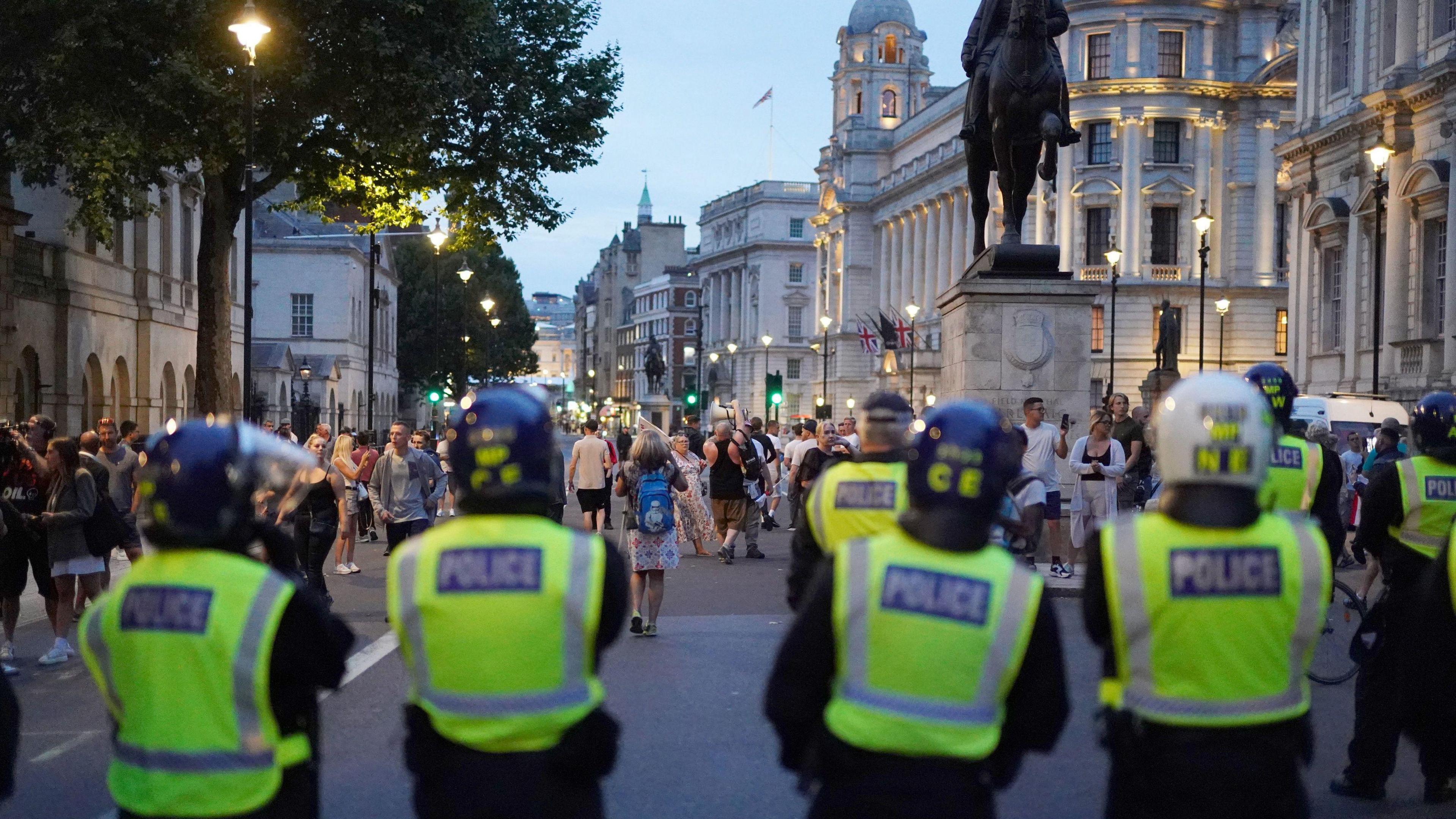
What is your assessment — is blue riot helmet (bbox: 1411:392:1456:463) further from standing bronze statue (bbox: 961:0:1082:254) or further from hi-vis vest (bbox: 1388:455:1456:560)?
standing bronze statue (bbox: 961:0:1082:254)

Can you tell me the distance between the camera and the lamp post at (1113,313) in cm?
4559

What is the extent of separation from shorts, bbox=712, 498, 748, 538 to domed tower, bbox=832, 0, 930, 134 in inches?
3612

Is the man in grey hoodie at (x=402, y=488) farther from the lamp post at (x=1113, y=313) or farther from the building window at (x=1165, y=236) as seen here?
the building window at (x=1165, y=236)

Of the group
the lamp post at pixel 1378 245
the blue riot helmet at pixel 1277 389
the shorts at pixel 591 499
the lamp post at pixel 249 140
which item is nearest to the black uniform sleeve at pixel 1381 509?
the blue riot helmet at pixel 1277 389

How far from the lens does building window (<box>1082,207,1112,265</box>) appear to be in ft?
231

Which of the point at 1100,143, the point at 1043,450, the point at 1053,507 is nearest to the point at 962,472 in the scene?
the point at 1043,450

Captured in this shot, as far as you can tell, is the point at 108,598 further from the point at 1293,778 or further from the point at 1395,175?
the point at 1395,175

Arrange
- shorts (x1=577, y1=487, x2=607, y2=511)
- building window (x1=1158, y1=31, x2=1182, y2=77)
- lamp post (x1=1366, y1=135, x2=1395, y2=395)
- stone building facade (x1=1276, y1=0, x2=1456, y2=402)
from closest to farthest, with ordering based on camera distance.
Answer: shorts (x1=577, y1=487, x2=607, y2=511)
lamp post (x1=1366, y1=135, x2=1395, y2=395)
stone building facade (x1=1276, y1=0, x2=1456, y2=402)
building window (x1=1158, y1=31, x2=1182, y2=77)

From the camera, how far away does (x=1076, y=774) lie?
7852 millimetres

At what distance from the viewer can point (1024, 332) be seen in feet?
52.7

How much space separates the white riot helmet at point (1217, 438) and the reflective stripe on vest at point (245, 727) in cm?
218

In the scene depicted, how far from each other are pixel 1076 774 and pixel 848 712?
4524 millimetres

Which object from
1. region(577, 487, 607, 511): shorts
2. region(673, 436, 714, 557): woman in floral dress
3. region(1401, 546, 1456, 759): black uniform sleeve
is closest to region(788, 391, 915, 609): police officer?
region(1401, 546, 1456, 759): black uniform sleeve

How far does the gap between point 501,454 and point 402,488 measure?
1289cm
